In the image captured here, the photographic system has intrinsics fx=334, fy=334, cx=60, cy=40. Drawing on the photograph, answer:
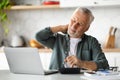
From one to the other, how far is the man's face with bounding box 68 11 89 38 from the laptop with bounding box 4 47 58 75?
20.3 inches

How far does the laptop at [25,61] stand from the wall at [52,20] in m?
2.18

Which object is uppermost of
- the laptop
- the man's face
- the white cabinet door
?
the man's face

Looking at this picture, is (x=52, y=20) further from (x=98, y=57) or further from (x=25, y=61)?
(x=25, y=61)

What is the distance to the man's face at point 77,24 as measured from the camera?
275 cm

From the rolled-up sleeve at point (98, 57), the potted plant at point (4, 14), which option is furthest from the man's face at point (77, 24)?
the potted plant at point (4, 14)

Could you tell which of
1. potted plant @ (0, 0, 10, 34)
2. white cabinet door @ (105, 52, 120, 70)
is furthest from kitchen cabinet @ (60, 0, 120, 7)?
potted plant @ (0, 0, 10, 34)

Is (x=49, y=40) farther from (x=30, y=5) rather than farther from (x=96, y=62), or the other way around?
(x=30, y=5)

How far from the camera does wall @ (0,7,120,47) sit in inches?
174

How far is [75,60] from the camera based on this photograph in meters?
2.39

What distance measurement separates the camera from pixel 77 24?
2770 mm

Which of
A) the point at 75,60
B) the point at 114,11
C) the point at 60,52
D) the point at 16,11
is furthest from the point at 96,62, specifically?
the point at 16,11

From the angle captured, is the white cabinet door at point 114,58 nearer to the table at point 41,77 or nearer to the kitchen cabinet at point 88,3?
the kitchen cabinet at point 88,3

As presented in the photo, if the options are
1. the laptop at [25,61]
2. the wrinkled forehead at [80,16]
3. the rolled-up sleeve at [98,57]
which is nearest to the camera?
the laptop at [25,61]

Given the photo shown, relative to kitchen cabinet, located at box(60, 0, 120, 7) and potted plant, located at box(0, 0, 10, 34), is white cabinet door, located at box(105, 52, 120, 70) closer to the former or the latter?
kitchen cabinet, located at box(60, 0, 120, 7)
